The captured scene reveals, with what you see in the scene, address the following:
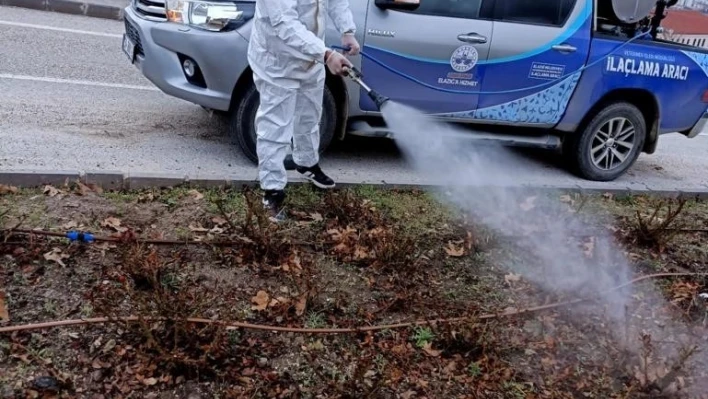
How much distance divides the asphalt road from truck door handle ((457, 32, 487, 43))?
4.12 ft

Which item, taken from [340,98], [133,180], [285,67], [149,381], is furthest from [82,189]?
[340,98]

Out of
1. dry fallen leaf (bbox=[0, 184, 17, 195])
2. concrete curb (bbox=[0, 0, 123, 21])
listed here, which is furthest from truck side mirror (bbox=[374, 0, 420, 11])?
concrete curb (bbox=[0, 0, 123, 21])

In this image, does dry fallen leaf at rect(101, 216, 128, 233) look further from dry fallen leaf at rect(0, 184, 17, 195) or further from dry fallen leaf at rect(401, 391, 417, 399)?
dry fallen leaf at rect(401, 391, 417, 399)

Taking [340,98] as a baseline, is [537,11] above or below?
above

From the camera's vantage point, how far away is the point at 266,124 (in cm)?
417

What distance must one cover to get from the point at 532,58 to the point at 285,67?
260 cm

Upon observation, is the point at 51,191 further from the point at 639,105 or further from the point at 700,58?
the point at 700,58

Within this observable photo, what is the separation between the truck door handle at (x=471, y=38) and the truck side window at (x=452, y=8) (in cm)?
16

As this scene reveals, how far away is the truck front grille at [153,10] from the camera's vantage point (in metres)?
5.13

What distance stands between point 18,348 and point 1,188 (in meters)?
1.69

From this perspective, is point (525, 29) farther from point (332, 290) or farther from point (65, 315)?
point (65, 315)

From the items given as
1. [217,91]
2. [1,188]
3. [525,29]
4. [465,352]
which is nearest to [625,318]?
[465,352]

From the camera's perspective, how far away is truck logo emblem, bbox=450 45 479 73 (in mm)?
5391

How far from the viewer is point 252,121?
514cm
